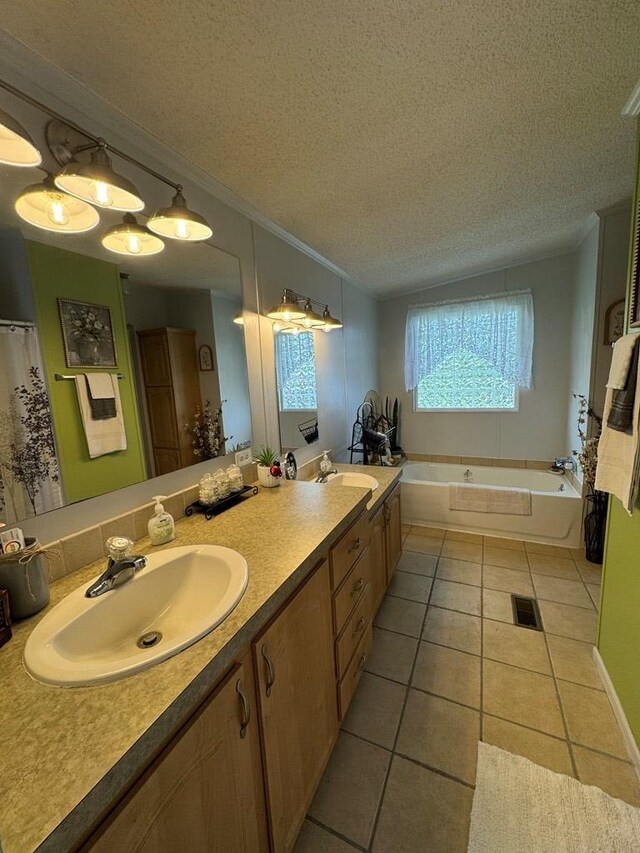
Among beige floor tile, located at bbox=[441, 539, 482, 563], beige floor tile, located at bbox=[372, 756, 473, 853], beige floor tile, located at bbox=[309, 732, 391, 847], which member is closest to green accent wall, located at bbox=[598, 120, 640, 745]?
beige floor tile, located at bbox=[372, 756, 473, 853]

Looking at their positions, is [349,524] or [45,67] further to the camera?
[349,524]

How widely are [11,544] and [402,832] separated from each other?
1501 millimetres

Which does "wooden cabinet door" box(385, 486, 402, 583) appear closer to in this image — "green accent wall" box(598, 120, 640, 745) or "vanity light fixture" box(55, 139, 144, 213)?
"green accent wall" box(598, 120, 640, 745)

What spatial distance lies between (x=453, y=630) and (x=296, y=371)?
1.84m

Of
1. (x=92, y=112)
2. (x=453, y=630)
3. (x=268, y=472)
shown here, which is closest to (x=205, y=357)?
(x=268, y=472)

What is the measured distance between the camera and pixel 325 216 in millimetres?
1946

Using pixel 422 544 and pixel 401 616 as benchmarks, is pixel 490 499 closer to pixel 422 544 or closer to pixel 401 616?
pixel 422 544

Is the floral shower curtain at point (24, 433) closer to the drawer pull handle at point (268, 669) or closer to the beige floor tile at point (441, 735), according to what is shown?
the drawer pull handle at point (268, 669)

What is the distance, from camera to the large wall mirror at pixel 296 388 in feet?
6.99

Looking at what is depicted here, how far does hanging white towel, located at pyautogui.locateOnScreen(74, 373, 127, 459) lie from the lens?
1.09 meters

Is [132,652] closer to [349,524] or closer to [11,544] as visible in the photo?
[11,544]

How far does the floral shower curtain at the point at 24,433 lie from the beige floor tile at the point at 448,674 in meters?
1.78

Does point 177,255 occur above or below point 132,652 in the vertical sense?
above

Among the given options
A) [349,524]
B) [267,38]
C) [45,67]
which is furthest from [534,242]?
[45,67]
